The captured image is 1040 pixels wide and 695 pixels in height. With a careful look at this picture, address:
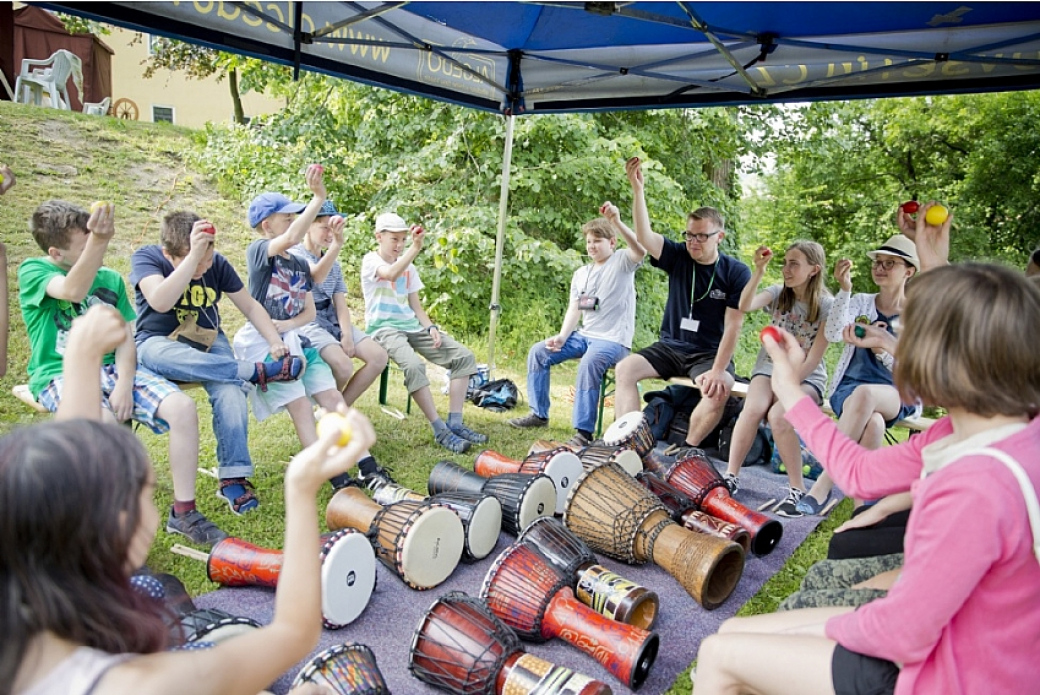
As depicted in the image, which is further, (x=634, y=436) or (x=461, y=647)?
(x=634, y=436)

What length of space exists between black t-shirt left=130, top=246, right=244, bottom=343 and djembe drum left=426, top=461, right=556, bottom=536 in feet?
5.19

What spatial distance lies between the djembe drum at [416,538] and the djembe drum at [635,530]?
0.61 m

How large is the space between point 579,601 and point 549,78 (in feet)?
13.3

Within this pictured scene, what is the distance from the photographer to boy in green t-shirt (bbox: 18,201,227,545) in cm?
316

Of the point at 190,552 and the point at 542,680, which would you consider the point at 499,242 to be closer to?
the point at 190,552

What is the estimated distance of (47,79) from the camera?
11781 millimetres

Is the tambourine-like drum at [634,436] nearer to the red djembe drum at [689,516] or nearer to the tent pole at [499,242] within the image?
the red djembe drum at [689,516]

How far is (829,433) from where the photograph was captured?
1.86m

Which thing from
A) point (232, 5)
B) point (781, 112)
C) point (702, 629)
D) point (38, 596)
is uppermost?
point (781, 112)

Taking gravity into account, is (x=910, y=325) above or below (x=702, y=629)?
above

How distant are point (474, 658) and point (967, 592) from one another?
1.50m

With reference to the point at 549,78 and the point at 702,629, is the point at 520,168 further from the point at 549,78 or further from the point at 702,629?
the point at 702,629

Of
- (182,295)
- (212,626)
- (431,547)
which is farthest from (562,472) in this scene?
(182,295)

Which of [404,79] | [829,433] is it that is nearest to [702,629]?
[829,433]
